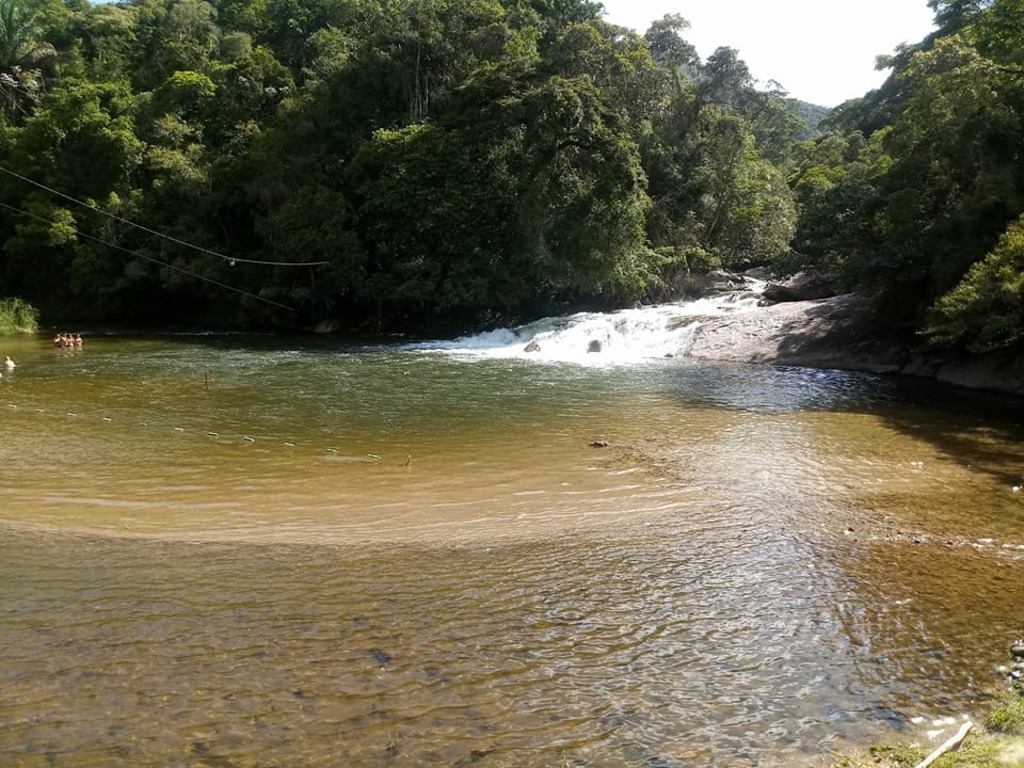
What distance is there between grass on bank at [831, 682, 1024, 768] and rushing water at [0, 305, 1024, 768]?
0.21m

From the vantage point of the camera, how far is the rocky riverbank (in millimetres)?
17391

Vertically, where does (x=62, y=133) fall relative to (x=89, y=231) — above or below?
above

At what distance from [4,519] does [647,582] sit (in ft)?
22.1

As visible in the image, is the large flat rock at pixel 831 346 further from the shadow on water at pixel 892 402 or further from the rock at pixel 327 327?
the rock at pixel 327 327

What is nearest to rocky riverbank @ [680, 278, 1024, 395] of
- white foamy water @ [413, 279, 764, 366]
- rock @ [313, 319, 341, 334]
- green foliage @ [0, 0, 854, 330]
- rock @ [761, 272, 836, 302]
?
white foamy water @ [413, 279, 764, 366]

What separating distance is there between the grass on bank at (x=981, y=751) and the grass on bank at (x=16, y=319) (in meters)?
32.6

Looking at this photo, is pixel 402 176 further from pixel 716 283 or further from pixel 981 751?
pixel 981 751

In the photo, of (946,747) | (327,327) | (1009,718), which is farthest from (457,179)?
(946,747)

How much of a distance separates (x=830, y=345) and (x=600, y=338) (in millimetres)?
6816

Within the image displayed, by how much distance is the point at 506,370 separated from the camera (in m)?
19.4

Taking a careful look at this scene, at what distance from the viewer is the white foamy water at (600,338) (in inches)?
884

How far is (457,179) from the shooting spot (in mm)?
28547

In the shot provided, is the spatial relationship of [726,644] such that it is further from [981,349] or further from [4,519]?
[981,349]

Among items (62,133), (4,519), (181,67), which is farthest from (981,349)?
(181,67)
